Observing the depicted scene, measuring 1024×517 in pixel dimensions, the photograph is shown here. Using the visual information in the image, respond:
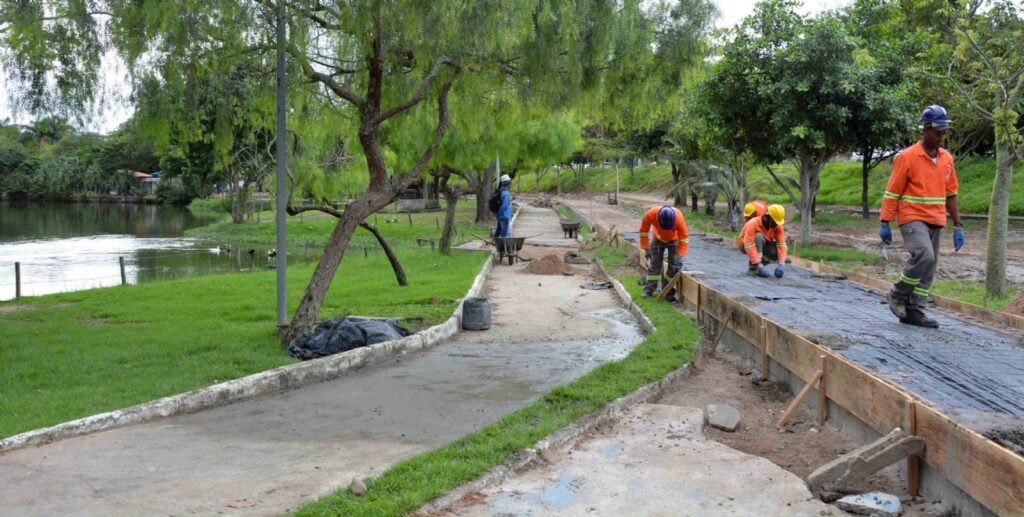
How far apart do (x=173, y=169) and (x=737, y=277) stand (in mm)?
59232

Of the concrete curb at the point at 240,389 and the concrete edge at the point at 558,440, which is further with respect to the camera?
the concrete curb at the point at 240,389

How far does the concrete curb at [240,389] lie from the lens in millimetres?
5938

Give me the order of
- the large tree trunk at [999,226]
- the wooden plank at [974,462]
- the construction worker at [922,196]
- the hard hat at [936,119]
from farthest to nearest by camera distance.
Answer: the large tree trunk at [999,226] → the construction worker at [922,196] → the hard hat at [936,119] → the wooden plank at [974,462]

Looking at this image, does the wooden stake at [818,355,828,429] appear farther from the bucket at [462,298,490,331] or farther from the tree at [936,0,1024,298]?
the tree at [936,0,1024,298]

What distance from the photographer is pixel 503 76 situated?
1071 cm

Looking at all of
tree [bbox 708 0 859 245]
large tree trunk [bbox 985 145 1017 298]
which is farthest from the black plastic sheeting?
tree [bbox 708 0 859 245]

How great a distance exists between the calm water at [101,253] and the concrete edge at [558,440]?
1702 cm

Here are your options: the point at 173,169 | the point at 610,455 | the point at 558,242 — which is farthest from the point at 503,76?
the point at 173,169

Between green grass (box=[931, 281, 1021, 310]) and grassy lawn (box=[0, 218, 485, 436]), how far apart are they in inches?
293

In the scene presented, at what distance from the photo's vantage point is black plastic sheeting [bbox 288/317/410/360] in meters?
8.95

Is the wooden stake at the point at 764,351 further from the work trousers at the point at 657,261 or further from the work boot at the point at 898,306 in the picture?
the work trousers at the point at 657,261

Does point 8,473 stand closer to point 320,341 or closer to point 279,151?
point 320,341

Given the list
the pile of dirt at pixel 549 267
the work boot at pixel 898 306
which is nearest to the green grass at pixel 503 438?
the work boot at pixel 898 306

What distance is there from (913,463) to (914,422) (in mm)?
230
